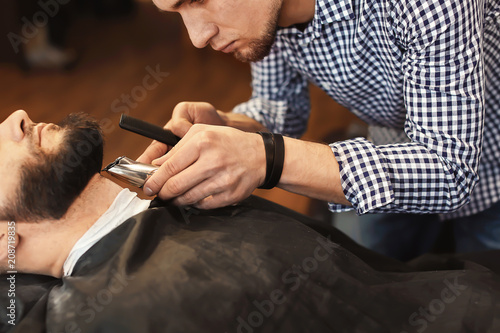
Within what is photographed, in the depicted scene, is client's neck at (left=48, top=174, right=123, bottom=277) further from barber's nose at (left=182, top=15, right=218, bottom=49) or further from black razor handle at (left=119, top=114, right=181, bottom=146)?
barber's nose at (left=182, top=15, right=218, bottom=49)

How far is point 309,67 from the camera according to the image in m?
1.44

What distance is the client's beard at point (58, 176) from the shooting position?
1041mm

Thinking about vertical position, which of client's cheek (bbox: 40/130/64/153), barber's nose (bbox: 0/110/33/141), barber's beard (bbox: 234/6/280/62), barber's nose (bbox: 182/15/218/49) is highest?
barber's nose (bbox: 182/15/218/49)

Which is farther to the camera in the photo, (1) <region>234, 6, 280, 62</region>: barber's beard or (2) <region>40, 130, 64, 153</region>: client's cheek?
(1) <region>234, 6, 280, 62</region>: barber's beard

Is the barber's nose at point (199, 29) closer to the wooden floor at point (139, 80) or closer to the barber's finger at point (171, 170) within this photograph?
the barber's finger at point (171, 170)

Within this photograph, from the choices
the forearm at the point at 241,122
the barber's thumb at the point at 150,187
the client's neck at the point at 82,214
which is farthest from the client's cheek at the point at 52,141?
the forearm at the point at 241,122

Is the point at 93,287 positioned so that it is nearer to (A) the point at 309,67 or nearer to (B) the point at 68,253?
(B) the point at 68,253

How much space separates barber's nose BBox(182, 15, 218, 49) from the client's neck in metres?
0.44

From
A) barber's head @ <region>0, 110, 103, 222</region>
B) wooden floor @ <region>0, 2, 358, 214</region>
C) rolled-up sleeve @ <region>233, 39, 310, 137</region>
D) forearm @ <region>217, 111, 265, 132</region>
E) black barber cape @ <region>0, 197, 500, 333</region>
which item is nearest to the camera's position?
black barber cape @ <region>0, 197, 500, 333</region>

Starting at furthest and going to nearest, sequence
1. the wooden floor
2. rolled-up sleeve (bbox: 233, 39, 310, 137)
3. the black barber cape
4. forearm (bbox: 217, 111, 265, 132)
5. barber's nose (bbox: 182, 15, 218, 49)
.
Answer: the wooden floor, rolled-up sleeve (bbox: 233, 39, 310, 137), forearm (bbox: 217, 111, 265, 132), barber's nose (bbox: 182, 15, 218, 49), the black barber cape

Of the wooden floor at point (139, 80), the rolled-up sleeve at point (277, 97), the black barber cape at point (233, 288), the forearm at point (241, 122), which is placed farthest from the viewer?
the wooden floor at point (139, 80)

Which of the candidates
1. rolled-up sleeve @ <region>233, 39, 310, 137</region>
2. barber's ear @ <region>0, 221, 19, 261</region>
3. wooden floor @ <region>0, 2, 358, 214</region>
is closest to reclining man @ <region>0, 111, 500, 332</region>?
barber's ear @ <region>0, 221, 19, 261</region>

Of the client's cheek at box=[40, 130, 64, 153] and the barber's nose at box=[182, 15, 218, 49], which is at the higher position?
the barber's nose at box=[182, 15, 218, 49]

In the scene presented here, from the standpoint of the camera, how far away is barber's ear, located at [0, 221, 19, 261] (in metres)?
1.05
